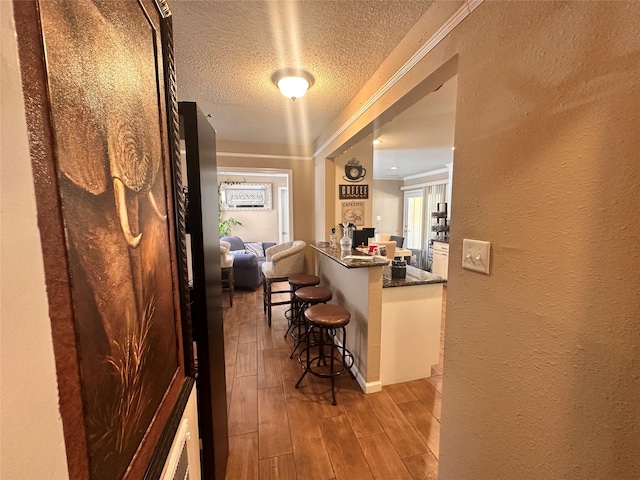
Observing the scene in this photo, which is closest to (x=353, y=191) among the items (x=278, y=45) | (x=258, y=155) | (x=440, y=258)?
(x=258, y=155)

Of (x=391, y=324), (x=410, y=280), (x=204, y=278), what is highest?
(x=204, y=278)

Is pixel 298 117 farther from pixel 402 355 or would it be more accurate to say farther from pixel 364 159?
pixel 402 355

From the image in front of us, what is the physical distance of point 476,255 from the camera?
1.06 metres

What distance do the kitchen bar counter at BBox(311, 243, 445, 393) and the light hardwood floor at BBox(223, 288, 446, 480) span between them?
5.2 inches

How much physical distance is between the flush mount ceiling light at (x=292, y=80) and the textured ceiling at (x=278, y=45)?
0.19 ft

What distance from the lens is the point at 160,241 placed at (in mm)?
841

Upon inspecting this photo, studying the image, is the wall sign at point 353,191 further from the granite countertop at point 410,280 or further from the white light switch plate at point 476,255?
the white light switch plate at point 476,255

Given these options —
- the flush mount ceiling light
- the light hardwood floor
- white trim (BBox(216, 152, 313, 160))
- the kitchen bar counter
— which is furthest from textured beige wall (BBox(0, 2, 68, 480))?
white trim (BBox(216, 152, 313, 160))

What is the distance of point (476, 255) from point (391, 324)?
1323 millimetres

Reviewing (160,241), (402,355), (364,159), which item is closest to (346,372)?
(402,355)

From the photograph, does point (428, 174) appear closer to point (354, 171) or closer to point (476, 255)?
point (354, 171)

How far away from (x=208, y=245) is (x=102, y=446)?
880 mm

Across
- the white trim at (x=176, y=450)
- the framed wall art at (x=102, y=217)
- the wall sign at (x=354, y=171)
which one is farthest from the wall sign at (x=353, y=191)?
the white trim at (x=176, y=450)

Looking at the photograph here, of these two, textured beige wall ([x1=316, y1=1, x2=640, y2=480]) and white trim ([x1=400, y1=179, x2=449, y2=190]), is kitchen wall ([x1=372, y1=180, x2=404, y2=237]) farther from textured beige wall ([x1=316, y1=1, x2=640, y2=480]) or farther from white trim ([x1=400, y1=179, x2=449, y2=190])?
textured beige wall ([x1=316, y1=1, x2=640, y2=480])
